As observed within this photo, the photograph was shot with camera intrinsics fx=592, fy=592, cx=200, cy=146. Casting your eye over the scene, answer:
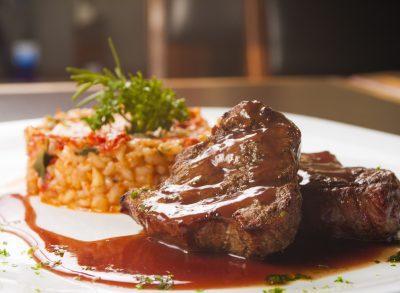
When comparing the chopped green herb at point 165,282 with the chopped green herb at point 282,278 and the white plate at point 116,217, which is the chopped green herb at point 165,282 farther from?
the chopped green herb at point 282,278

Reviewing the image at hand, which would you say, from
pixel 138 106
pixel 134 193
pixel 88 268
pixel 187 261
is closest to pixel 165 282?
pixel 187 261

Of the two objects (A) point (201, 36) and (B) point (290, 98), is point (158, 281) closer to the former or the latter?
Answer: (B) point (290, 98)

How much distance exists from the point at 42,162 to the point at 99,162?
0.48m

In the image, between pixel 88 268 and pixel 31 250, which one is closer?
pixel 88 268

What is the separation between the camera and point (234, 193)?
2543 millimetres

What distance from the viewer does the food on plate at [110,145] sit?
3.50 metres

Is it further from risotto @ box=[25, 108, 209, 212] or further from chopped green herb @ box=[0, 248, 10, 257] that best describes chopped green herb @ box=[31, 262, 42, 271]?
risotto @ box=[25, 108, 209, 212]

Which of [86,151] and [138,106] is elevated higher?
[138,106]

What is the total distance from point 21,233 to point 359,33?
8249mm

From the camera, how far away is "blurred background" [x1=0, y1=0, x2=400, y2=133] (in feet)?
32.6

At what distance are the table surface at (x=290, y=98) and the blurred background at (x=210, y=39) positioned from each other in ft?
1.05

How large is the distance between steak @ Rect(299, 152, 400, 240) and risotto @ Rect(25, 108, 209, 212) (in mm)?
970

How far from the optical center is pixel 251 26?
10391 millimetres

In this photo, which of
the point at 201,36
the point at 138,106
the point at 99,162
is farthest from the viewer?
the point at 201,36
